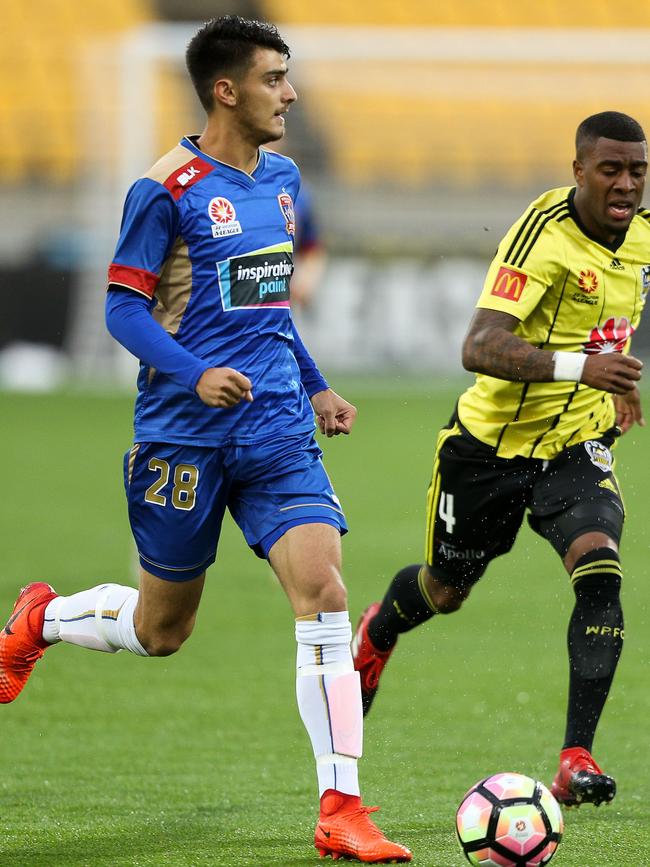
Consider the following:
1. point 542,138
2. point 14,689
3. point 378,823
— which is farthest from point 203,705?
point 542,138

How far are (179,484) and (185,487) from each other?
0.02 meters

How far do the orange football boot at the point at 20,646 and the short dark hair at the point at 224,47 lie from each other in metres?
1.84

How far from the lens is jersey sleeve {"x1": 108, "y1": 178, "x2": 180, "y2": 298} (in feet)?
14.7

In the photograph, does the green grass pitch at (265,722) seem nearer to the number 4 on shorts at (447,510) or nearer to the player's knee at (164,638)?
the player's knee at (164,638)

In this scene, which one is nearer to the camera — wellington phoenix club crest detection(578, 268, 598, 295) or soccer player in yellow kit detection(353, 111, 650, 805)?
soccer player in yellow kit detection(353, 111, 650, 805)

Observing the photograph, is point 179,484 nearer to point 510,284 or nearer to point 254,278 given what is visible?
point 254,278

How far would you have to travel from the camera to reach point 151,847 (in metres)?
4.38

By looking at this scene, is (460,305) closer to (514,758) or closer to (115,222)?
(115,222)

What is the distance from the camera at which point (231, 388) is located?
4281 millimetres

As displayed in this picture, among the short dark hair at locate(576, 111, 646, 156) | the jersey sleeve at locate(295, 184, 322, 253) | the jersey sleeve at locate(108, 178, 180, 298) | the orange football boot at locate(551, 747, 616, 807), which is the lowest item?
the orange football boot at locate(551, 747, 616, 807)

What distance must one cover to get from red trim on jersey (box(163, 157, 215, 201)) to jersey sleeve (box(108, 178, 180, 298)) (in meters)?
0.04

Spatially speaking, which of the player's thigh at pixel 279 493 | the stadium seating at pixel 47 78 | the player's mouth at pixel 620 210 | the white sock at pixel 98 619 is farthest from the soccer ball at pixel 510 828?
the stadium seating at pixel 47 78

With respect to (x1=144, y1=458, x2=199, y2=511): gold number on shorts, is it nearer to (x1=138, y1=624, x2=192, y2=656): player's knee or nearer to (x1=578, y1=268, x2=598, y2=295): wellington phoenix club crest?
(x1=138, y1=624, x2=192, y2=656): player's knee

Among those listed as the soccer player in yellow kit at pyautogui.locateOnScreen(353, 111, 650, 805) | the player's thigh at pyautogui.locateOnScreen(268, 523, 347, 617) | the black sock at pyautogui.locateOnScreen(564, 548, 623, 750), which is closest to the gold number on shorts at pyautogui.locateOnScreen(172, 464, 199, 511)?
the player's thigh at pyautogui.locateOnScreen(268, 523, 347, 617)
